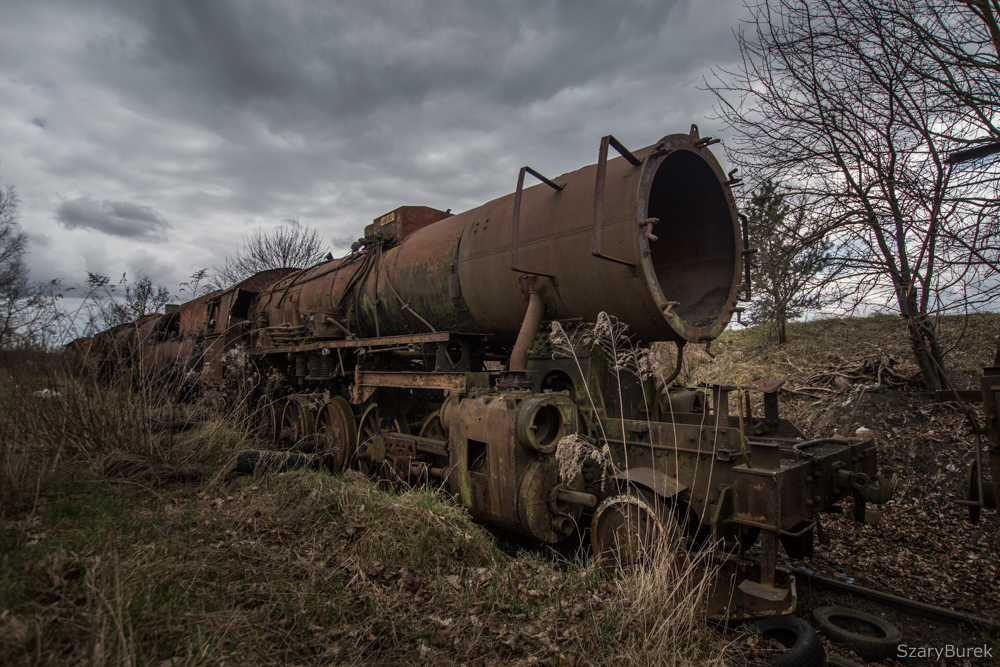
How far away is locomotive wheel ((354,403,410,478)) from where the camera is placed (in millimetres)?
5539

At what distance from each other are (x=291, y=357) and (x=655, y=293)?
18.1 feet

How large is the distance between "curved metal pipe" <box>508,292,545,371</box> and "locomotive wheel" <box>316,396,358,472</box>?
293 cm

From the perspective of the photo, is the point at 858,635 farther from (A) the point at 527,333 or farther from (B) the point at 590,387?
(A) the point at 527,333

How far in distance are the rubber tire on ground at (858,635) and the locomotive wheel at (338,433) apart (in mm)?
4847

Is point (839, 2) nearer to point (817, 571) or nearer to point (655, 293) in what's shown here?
point (655, 293)

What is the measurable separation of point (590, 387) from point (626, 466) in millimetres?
790

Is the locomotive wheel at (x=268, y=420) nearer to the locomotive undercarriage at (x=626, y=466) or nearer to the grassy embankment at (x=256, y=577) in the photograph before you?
the locomotive undercarriage at (x=626, y=466)

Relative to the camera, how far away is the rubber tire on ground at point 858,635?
3.10 m

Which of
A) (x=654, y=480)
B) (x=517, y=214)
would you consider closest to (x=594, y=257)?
(x=517, y=214)

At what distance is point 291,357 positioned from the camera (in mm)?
7371

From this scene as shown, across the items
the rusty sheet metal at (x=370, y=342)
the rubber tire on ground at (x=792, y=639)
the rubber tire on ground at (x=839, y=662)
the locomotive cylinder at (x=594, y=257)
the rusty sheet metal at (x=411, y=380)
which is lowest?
the rubber tire on ground at (x=839, y=662)

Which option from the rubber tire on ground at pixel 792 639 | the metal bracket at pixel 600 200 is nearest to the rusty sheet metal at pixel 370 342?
the metal bracket at pixel 600 200

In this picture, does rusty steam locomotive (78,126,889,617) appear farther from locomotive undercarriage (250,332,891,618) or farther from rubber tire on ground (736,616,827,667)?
rubber tire on ground (736,616,827,667)

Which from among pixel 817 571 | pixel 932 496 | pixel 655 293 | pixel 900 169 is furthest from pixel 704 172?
pixel 932 496
